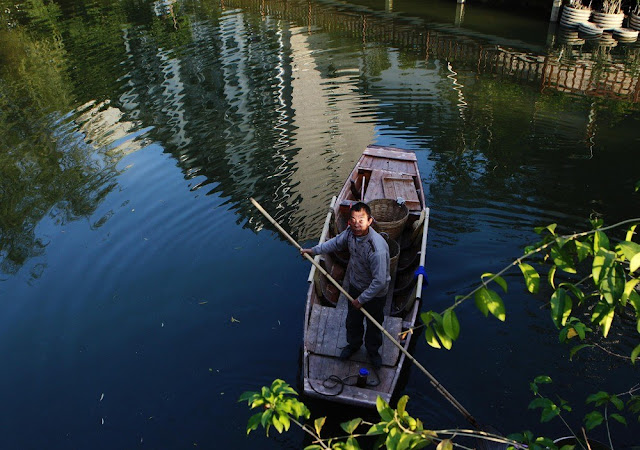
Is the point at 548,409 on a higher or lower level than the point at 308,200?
higher

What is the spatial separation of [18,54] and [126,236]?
20.4 meters

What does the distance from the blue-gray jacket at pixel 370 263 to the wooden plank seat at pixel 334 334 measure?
119 cm

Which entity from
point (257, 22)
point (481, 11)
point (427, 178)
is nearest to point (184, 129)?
point (427, 178)

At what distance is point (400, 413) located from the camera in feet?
11.7

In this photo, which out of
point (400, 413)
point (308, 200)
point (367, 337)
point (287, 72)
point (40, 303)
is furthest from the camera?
point (287, 72)

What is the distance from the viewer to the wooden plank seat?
809 centimetres

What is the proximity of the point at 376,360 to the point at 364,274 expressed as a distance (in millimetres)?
1386

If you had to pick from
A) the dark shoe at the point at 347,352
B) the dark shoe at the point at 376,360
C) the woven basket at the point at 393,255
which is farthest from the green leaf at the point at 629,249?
the woven basket at the point at 393,255

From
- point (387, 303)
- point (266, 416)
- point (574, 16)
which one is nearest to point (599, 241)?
point (266, 416)

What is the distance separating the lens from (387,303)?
371 inches

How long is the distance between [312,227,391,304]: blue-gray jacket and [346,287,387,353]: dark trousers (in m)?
Answer: 0.26

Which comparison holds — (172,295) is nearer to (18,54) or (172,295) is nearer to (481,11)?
(18,54)

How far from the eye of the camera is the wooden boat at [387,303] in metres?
7.54

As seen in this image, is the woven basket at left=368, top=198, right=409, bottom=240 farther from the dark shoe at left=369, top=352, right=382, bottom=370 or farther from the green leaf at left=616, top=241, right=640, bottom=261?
the green leaf at left=616, top=241, right=640, bottom=261
